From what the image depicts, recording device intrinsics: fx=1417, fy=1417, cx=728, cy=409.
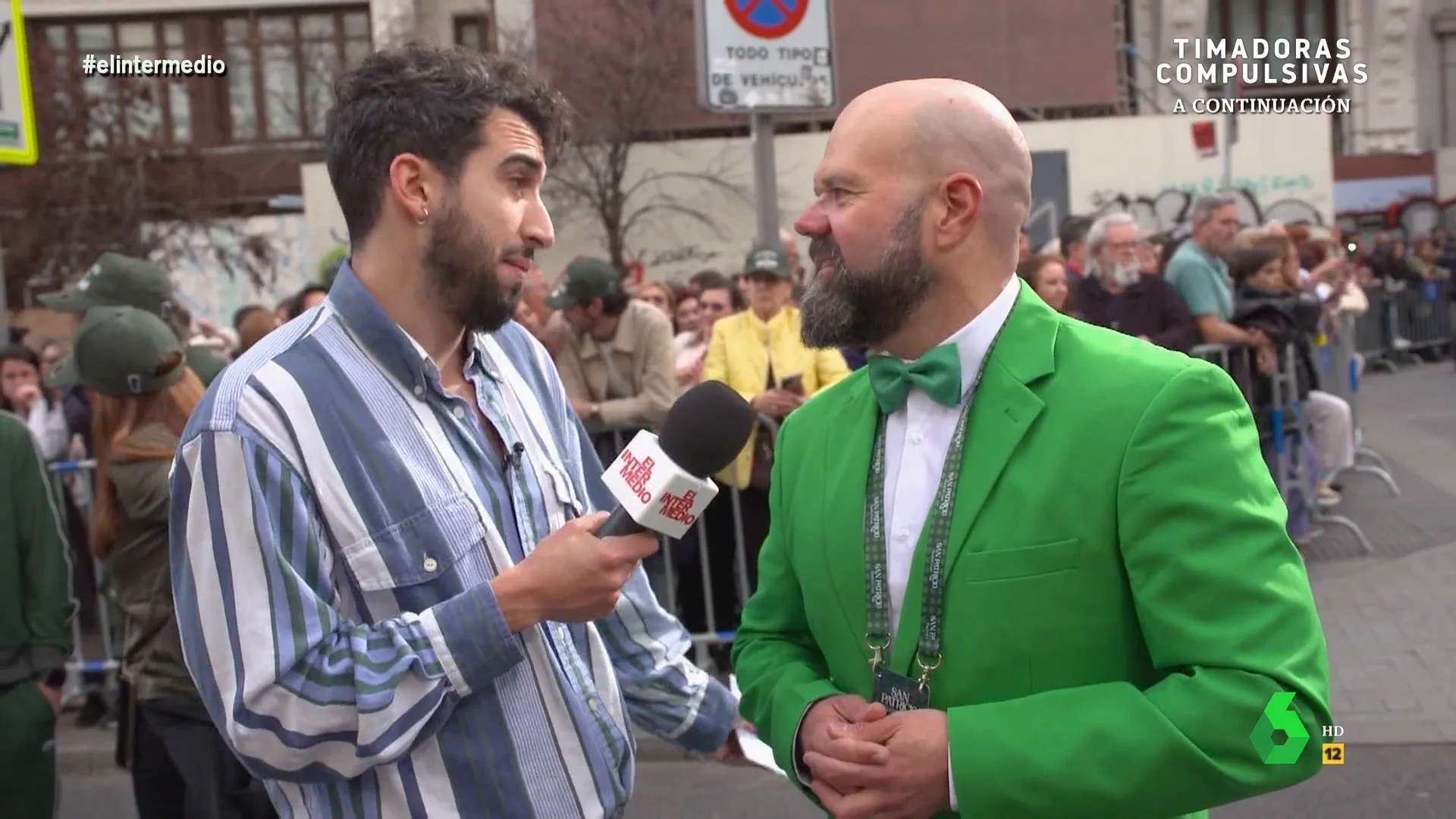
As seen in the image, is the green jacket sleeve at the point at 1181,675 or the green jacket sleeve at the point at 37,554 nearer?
the green jacket sleeve at the point at 1181,675

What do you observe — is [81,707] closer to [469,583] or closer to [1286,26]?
[469,583]

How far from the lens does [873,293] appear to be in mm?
2143

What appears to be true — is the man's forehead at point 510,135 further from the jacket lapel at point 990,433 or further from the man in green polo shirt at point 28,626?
the man in green polo shirt at point 28,626

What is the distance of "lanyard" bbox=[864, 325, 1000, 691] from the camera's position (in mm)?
2008

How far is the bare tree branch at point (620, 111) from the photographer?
22266 mm

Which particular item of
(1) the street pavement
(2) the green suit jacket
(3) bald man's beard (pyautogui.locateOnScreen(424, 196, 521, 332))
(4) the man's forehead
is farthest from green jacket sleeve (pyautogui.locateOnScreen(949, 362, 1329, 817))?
(1) the street pavement

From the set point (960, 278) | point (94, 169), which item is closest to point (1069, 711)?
point (960, 278)

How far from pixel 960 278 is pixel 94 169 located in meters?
23.7

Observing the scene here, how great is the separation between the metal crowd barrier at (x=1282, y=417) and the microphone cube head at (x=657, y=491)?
672 centimetres

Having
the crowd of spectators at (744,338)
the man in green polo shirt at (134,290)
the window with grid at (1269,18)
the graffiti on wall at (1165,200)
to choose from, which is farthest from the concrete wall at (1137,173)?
the man in green polo shirt at (134,290)

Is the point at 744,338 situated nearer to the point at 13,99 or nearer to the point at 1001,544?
the point at 13,99

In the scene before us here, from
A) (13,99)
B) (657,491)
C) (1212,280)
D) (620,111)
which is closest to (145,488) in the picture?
(657,491)

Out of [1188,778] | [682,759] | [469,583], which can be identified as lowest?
[682,759]

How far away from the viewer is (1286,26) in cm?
2777
